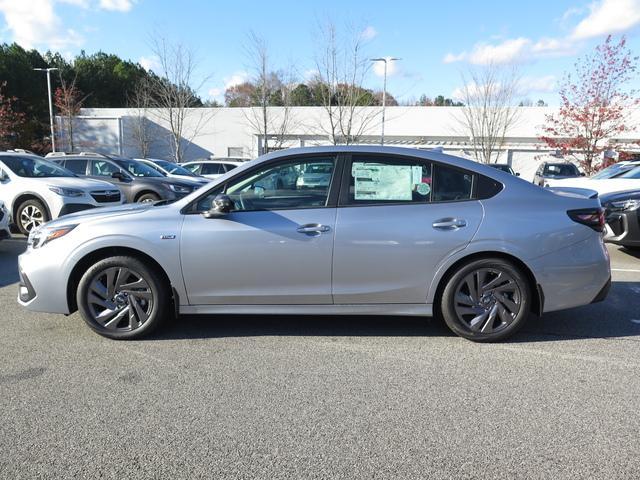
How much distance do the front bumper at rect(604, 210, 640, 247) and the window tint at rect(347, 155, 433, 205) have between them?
4.98m

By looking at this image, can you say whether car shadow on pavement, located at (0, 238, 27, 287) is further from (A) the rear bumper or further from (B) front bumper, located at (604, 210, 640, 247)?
(B) front bumper, located at (604, 210, 640, 247)

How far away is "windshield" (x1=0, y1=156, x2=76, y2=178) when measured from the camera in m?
9.35

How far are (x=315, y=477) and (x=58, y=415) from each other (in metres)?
1.69

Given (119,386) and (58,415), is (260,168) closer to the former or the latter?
(119,386)

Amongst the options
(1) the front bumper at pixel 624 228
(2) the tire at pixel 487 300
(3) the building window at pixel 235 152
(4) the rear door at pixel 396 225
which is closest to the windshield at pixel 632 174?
(1) the front bumper at pixel 624 228

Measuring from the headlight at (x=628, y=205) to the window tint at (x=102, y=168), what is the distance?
11.2 m

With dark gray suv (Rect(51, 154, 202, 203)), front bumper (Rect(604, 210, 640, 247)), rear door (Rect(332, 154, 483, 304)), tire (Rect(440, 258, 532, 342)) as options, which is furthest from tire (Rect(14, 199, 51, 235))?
front bumper (Rect(604, 210, 640, 247))

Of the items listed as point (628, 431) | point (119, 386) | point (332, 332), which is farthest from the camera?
point (332, 332)

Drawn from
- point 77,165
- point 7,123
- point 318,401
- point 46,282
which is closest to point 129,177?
point 77,165

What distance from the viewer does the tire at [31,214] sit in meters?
9.06

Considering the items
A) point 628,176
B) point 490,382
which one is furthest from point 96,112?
point 490,382

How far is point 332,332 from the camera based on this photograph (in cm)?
436

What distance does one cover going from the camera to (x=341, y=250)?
3.90 m

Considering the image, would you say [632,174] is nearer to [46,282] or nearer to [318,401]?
[318,401]
